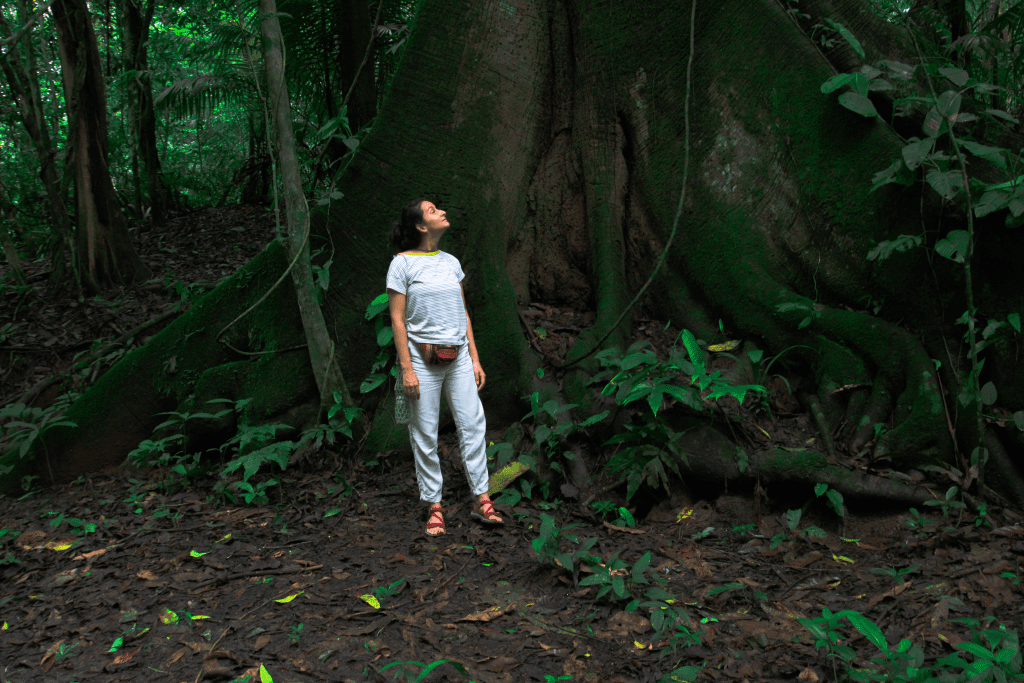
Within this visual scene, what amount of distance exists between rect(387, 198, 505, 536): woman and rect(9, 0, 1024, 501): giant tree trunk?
71 centimetres

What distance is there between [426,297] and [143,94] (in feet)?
26.2

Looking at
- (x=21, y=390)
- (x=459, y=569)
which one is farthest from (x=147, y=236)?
(x=459, y=569)

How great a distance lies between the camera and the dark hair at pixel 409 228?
3422 mm

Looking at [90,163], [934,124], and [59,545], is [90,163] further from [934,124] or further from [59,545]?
[934,124]

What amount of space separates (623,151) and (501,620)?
330cm

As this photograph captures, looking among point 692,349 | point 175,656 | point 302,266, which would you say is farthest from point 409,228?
point 175,656

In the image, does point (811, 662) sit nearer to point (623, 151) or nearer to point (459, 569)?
point (459, 569)

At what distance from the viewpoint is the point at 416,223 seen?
342cm

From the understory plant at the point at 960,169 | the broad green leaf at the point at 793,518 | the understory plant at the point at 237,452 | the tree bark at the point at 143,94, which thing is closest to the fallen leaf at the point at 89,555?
the understory plant at the point at 237,452

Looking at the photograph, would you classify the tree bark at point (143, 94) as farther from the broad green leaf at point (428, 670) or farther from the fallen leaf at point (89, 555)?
the broad green leaf at point (428, 670)

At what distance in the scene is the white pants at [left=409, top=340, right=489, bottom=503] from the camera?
135 inches

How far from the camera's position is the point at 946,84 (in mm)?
3623

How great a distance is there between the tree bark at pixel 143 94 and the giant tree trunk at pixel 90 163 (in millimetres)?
1779

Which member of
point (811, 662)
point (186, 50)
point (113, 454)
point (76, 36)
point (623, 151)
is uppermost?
point (186, 50)
